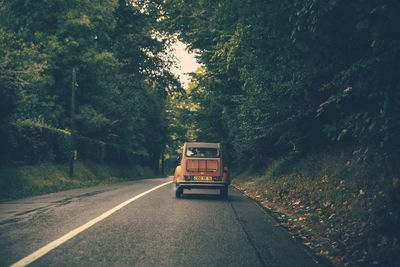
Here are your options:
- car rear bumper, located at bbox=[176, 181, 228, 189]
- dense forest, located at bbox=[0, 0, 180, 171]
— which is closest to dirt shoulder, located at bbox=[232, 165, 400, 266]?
car rear bumper, located at bbox=[176, 181, 228, 189]

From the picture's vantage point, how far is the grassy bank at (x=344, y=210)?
543cm

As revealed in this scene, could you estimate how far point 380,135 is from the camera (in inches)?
209

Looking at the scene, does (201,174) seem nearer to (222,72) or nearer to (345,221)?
(345,221)

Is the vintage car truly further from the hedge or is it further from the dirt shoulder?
the hedge

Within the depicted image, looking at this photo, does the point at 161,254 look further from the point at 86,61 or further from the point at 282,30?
the point at 86,61

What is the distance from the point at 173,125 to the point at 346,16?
180 feet

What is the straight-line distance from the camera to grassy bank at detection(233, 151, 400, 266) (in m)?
5.43

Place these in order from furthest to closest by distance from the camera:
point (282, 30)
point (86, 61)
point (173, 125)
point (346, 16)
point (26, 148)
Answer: point (173, 125)
point (86, 61)
point (26, 148)
point (282, 30)
point (346, 16)

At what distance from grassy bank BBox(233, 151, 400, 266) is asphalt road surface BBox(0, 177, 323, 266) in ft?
1.96

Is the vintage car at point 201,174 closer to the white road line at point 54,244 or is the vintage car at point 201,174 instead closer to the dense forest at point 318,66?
the dense forest at point 318,66

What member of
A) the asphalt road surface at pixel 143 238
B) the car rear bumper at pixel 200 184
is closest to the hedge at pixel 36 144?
the asphalt road surface at pixel 143 238

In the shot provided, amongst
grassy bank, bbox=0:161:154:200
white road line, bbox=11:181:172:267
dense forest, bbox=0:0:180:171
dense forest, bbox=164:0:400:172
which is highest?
dense forest, bbox=0:0:180:171

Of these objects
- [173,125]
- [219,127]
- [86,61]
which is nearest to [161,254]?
[86,61]

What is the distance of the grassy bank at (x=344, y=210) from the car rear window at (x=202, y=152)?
272cm
